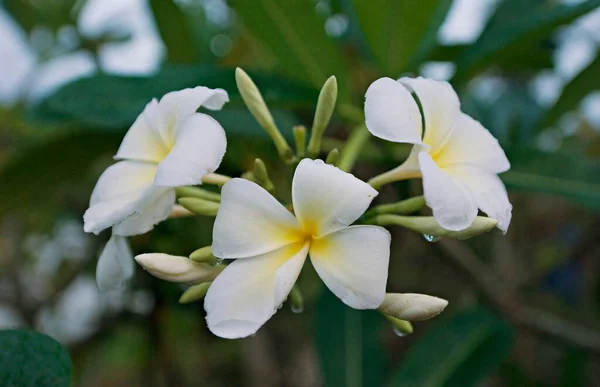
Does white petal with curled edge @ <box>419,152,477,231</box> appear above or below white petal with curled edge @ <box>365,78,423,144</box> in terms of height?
below

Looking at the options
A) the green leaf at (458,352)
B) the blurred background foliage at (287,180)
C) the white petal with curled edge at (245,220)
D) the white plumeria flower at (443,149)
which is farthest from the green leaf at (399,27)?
the green leaf at (458,352)

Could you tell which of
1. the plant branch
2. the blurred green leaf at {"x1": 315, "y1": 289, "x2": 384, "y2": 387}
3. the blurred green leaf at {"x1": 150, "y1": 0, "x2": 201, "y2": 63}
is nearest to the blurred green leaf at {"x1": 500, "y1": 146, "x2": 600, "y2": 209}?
the plant branch

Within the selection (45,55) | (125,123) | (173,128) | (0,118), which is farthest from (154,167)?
(0,118)

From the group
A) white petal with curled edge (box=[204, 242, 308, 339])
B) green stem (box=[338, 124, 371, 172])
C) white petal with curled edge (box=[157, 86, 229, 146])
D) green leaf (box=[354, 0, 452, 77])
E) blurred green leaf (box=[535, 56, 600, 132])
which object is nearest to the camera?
white petal with curled edge (box=[204, 242, 308, 339])

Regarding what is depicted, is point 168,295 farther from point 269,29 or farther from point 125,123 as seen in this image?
point 269,29

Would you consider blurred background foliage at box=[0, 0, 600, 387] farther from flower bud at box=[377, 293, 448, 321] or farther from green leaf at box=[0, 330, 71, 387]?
flower bud at box=[377, 293, 448, 321]

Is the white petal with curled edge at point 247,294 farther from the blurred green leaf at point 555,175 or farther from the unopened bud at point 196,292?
the blurred green leaf at point 555,175

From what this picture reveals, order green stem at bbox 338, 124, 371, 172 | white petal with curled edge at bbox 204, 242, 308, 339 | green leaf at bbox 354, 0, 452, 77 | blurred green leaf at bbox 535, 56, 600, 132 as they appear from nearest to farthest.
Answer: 1. white petal with curled edge at bbox 204, 242, 308, 339
2. green stem at bbox 338, 124, 371, 172
3. green leaf at bbox 354, 0, 452, 77
4. blurred green leaf at bbox 535, 56, 600, 132

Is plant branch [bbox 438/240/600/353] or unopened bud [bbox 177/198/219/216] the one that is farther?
plant branch [bbox 438/240/600/353]
